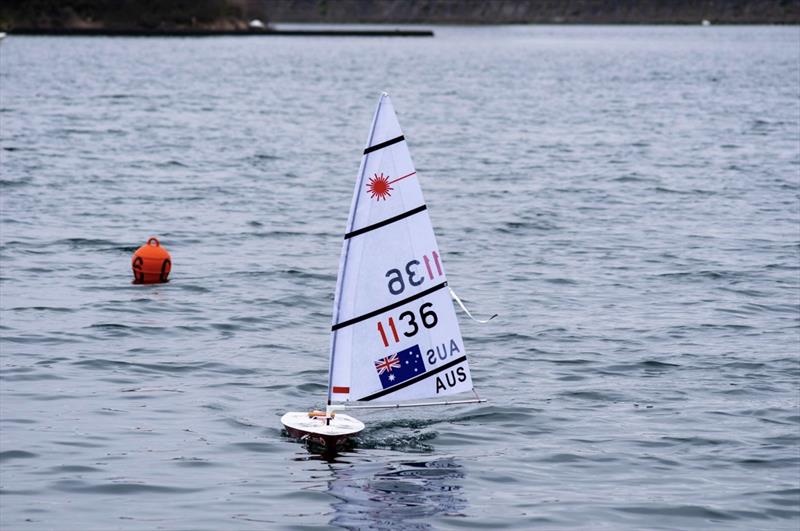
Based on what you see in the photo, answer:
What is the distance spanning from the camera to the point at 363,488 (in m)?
17.8

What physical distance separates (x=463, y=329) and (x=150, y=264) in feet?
25.5

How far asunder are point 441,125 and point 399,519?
212 feet

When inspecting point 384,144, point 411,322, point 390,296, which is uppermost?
point 384,144

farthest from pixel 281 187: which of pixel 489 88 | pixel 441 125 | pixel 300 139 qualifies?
pixel 489 88

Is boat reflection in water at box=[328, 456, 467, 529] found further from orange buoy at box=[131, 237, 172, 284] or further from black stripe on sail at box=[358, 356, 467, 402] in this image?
orange buoy at box=[131, 237, 172, 284]

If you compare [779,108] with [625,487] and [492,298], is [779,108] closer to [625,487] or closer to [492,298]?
[492,298]

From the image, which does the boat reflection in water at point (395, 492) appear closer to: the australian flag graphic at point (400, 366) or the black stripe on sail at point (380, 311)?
the australian flag graphic at point (400, 366)

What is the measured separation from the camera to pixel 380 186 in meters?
18.2

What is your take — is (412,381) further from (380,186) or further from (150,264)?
(150,264)

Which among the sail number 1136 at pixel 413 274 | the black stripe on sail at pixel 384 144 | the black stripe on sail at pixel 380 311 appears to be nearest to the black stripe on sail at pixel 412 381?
the black stripe on sail at pixel 380 311

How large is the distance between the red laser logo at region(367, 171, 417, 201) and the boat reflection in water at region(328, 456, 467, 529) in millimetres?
3718

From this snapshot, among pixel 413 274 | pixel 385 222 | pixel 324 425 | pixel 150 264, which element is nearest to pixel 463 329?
pixel 150 264

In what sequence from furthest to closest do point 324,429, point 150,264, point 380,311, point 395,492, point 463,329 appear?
point 150,264, point 463,329, point 324,429, point 380,311, point 395,492

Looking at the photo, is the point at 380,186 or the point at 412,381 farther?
the point at 412,381
